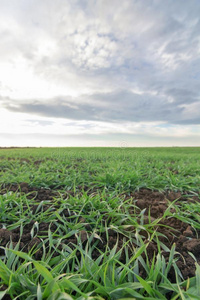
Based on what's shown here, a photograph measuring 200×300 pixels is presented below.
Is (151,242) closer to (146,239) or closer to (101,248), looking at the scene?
(146,239)

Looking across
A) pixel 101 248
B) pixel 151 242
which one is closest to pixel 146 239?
pixel 151 242

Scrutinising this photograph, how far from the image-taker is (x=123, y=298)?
0.90m

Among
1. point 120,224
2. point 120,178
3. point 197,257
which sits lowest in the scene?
point 197,257

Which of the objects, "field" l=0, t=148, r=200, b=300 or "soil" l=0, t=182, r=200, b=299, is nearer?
"field" l=0, t=148, r=200, b=300

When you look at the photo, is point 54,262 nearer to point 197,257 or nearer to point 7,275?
point 7,275

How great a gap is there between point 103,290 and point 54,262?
425 mm

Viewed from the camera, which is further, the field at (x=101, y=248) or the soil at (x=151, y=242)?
the soil at (x=151, y=242)

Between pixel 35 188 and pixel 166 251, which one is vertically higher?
pixel 35 188

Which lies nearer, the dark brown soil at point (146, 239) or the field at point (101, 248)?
the field at point (101, 248)

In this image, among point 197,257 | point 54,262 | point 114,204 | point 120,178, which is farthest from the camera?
point 120,178

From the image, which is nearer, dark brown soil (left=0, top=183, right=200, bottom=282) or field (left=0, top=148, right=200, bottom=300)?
field (left=0, top=148, right=200, bottom=300)

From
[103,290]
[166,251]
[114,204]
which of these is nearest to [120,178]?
[114,204]

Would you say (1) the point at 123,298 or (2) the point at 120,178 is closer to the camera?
(1) the point at 123,298

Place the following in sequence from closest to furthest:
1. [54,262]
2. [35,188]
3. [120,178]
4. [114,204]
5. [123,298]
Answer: [123,298], [54,262], [114,204], [35,188], [120,178]
